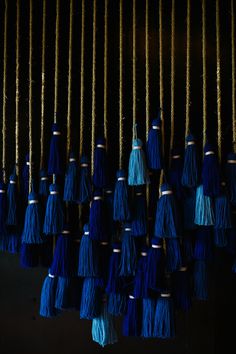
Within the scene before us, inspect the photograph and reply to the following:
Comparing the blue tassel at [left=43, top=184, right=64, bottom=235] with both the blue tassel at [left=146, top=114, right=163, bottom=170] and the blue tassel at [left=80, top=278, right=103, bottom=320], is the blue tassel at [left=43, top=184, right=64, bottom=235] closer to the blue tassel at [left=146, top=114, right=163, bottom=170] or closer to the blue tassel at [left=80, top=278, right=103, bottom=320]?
the blue tassel at [left=80, top=278, right=103, bottom=320]

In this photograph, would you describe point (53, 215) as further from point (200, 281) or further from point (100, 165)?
point (200, 281)

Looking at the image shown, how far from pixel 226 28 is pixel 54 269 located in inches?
31.8

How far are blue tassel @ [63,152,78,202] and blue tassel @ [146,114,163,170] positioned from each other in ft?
0.66

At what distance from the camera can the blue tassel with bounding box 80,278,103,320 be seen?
1242 millimetres

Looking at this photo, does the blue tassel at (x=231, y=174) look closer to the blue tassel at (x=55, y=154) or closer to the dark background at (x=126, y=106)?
the dark background at (x=126, y=106)

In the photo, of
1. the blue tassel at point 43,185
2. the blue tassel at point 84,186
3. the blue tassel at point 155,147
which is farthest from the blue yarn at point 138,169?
the blue tassel at point 43,185

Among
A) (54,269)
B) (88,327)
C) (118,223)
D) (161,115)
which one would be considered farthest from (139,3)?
(88,327)

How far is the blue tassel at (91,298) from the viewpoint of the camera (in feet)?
4.08

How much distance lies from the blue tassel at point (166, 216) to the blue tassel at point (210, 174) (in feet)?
0.29

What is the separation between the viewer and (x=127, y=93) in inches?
54.0

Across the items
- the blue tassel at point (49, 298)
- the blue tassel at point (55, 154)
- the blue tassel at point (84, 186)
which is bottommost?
the blue tassel at point (49, 298)

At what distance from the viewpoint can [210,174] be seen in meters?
1.19

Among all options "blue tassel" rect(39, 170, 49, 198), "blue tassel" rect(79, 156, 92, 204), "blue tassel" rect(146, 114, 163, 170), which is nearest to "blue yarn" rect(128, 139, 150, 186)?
"blue tassel" rect(146, 114, 163, 170)

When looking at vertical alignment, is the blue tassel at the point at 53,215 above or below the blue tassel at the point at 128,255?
above
